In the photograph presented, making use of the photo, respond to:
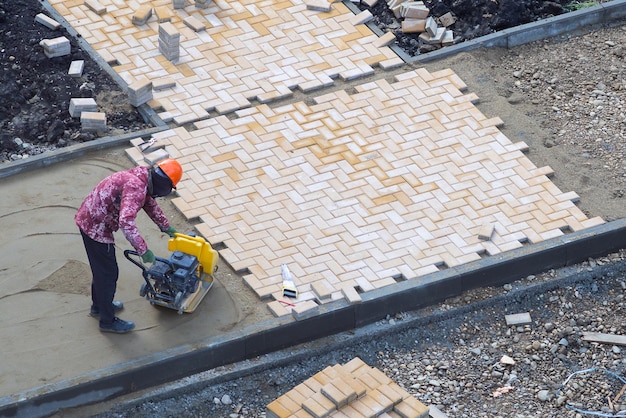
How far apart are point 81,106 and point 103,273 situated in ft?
11.0

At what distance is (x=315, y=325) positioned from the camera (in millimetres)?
11445

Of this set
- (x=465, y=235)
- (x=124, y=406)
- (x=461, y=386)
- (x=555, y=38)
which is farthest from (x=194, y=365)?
(x=555, y=38)

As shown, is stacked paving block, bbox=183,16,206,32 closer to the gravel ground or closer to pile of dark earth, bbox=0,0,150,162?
pile of dark earth, bbox=0,0,150,162

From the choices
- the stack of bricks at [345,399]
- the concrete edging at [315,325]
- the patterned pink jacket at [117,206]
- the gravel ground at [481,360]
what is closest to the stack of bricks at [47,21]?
the patterned pink jacket at [117,206]

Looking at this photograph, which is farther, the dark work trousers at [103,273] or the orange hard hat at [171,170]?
the dark work trousers at [103,273]

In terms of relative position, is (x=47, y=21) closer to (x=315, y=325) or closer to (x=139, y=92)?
(x=139, y=92)

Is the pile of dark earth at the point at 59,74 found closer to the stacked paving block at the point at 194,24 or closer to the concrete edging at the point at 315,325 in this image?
the stacked paving block at the point at 194,24

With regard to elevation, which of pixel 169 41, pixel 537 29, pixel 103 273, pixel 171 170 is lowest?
pixel 169 41

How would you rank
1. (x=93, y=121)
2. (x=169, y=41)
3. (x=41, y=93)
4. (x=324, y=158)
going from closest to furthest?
1. (x=324, y=158)
2. (x=93, y=121)
3. (x=41, y=93)
4. (x=169, y=41)

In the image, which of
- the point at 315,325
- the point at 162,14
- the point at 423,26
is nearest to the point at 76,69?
the point at 162,14

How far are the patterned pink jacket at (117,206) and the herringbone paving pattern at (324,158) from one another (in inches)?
64.0

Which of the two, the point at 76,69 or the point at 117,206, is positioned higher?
the point at 117,206

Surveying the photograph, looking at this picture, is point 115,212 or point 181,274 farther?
point 181,274

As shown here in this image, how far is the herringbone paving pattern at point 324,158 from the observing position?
40.3 feet
